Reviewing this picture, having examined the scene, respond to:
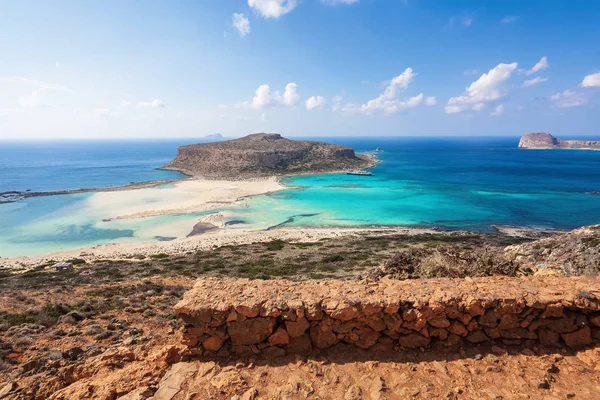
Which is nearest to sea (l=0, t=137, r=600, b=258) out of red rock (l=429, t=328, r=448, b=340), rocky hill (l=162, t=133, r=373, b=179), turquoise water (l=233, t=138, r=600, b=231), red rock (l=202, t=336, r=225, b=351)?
turquoise water (l=233, t=138, r=600, b=231)

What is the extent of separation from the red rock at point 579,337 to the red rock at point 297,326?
4.82 meters

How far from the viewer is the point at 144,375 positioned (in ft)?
18.8

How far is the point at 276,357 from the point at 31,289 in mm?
16329

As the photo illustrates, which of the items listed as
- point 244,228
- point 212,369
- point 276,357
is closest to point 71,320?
point 212,369

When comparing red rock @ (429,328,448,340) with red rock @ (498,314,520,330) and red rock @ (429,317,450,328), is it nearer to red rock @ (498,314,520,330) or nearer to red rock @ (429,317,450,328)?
red rock @ (429,317,450,328)

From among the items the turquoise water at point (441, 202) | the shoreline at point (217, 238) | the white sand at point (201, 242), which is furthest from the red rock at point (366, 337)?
the turquoise water at point (441, 202)

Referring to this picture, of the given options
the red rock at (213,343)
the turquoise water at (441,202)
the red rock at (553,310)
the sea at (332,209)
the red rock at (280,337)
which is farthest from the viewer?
the turquoise water at (441,202)

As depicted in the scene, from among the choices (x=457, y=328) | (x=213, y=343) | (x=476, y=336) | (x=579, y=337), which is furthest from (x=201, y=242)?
(x=579, y=337)

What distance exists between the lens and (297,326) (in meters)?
5.77

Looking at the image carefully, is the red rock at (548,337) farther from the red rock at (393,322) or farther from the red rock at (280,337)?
the red rock at (280,337)

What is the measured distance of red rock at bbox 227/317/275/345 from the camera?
579 cm

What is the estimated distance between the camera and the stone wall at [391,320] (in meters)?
5.71

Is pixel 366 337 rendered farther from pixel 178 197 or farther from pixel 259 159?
pixel 259 159

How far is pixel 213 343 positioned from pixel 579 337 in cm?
690
